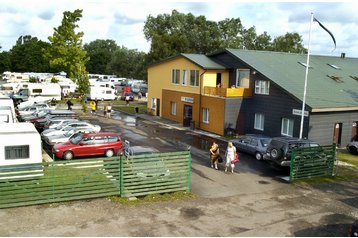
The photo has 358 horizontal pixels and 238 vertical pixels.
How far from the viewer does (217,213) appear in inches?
562

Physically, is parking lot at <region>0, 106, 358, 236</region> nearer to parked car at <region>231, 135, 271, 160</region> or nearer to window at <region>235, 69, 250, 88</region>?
parked car at <region>231, 135, 271, 160</region>

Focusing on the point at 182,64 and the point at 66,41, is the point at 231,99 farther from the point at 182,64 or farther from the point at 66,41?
the point at 66,41

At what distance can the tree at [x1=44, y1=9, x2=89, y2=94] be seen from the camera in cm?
4162

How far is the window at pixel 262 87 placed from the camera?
31347 millimetres

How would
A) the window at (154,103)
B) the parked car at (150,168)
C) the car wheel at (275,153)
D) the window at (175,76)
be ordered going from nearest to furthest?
the parked car at (150,168), the car wheel at (275,153), the window at (175,76), the window at (154,103)

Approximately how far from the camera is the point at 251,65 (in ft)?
106

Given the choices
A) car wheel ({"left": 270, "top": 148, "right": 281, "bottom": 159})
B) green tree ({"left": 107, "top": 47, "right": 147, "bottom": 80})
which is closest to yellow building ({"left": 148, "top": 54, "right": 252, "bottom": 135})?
car wheel ({"left": 270, "top": 148, "right": 281, "bottom": 159})

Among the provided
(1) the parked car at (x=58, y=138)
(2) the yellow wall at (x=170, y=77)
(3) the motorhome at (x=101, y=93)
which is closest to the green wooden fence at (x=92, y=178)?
(1) the parked car at (x=58, y=138)

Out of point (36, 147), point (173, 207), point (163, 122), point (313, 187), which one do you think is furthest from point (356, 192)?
point (163, 122)

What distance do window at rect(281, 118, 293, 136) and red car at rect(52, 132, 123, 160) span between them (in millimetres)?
13342

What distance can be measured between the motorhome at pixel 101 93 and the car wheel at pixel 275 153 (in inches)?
1620

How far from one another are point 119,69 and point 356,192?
95942 millimetres

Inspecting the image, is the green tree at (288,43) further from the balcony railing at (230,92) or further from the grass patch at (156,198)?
the grass patch at (156,198)

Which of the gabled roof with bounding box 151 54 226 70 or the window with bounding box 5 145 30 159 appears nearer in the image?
the window with bounding box 5 145 30 159
